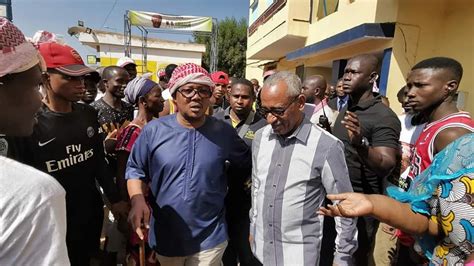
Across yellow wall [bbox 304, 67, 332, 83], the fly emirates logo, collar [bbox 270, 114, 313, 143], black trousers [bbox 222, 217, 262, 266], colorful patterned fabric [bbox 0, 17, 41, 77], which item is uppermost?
yellow wall [bbox 304, 67, 332, 83]

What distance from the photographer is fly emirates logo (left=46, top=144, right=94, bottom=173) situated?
1.98 meters

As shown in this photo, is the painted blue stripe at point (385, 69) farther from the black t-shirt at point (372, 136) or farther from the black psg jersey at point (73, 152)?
the black psg jersey at point (73, 152)

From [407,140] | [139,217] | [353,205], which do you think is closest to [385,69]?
[407,140]

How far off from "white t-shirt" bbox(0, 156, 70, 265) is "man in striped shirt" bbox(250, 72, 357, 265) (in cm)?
135

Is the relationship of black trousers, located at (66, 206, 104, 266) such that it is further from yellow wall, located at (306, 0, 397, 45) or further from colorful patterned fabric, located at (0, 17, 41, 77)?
yellow wall, located at (306, 0, 397, 45)

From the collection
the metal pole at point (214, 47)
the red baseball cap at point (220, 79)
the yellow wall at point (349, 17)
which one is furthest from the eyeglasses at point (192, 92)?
the metal pole at point (214, 47)

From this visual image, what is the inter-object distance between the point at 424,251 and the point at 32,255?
162 cm

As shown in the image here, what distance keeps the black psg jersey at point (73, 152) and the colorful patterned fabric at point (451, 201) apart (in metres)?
2.04

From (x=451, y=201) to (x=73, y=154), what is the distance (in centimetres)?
213

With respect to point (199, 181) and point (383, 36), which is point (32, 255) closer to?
point (199, 181)

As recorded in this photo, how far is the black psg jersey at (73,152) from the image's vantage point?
1948 mm

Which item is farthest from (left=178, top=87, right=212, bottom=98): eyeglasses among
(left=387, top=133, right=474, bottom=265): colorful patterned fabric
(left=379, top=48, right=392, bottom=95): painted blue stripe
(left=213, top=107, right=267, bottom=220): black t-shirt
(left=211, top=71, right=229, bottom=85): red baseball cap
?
(left=379, top=48, right=392, bottom=95): painted blue stripe

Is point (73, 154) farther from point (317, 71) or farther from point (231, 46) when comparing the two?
point (231, 46)

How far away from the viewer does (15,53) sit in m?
0.81
